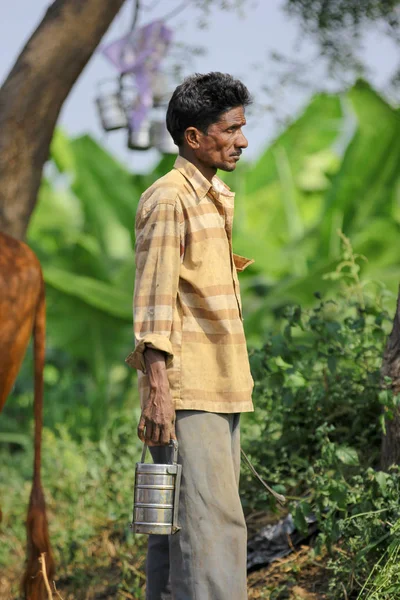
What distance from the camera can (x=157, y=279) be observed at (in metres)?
2.66

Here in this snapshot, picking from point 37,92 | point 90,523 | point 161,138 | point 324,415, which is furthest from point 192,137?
point 161,138

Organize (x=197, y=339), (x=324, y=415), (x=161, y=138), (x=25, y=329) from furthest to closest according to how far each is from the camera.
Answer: (x=161, y=138), (x=25, y=329), (x=324, y=415), (x=197, y=339)

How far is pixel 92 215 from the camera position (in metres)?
10.2

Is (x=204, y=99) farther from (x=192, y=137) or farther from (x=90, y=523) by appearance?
(x=90, y=523)

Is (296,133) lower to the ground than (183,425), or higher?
higher

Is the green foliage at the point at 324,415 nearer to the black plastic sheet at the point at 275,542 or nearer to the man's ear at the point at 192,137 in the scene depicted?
the black plastic sheet at the point at 275,542

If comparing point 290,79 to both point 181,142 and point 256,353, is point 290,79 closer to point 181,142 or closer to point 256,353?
point 256,353

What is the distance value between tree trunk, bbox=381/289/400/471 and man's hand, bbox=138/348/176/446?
111 cm

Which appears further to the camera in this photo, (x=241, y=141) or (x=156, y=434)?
(x=241, y=141)

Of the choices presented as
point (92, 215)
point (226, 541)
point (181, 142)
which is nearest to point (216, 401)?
point (226, 541)

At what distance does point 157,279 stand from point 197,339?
0.20 metres

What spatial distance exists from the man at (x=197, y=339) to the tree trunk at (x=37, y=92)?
264 cm

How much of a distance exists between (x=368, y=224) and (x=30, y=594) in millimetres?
5340

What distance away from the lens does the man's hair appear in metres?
2.75
